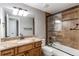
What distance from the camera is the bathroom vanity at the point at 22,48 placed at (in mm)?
1241

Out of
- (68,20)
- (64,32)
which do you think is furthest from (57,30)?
(68,20)

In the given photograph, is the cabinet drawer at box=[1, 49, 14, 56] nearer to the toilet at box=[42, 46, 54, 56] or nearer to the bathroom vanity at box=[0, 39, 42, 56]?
the bathroom vanity at box=[0, 39, 42, 56]

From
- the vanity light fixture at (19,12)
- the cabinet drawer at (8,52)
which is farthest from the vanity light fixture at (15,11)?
the cabinet drawer at (8,52)

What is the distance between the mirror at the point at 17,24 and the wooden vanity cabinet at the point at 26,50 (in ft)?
0.59

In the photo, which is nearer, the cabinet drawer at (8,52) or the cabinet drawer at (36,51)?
the cabinet drawer at (8,52)

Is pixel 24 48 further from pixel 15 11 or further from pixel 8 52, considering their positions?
pixel 15 11

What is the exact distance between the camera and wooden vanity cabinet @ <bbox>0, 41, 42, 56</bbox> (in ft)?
4.09

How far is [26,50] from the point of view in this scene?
4.54 ft

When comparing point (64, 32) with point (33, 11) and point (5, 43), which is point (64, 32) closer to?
point (33, 11)

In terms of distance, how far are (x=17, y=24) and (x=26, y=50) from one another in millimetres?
381

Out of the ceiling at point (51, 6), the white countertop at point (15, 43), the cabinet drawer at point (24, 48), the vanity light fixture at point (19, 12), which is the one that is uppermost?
the ceiling at point (51, 6)

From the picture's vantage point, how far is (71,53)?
50.6 inches

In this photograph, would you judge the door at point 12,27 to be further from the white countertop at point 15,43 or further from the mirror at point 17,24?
the white countertop at point 15,43

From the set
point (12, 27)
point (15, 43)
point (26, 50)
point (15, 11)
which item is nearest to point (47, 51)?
point (26, 50)
